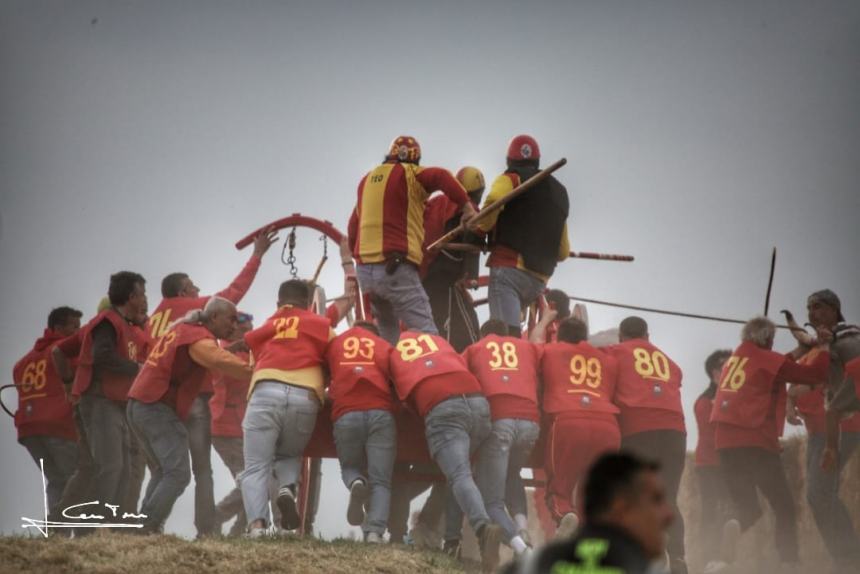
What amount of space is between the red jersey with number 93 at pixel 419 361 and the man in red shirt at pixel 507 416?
0.31 meters

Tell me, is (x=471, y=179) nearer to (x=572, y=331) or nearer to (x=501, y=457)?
(x=572, y=331)

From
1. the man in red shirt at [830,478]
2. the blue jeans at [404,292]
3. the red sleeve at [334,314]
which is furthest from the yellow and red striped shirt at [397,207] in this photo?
the man in red shirt at [830,478]

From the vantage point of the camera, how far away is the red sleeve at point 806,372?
43.3 feet

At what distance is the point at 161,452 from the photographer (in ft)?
40.6

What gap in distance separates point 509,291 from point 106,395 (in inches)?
152

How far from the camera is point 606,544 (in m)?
4.24

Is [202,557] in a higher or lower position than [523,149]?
lower

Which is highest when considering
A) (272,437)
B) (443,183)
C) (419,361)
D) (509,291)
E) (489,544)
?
(443,183)

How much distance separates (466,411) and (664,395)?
6.73ft

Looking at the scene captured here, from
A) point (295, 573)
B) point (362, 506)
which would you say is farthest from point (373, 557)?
point (362, 506)

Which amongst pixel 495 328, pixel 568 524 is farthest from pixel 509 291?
pixel 568 524

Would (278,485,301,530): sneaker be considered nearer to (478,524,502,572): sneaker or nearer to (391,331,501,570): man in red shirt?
(391,331,501,570): man in red shirt

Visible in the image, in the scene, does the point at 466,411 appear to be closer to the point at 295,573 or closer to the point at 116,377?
the point at 295,573

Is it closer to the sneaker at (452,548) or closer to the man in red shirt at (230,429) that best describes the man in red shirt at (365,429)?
the sneaker at (452,548)
